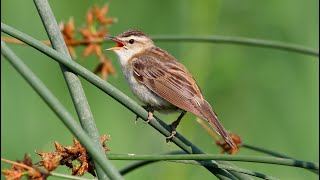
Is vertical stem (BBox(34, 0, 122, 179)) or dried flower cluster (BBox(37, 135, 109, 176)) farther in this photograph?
dried flower cluster (BBox(37, 135, 109, 176))

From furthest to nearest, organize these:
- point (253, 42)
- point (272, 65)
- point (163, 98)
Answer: point (272, 65) → point (163, 98) → point (253, 42)

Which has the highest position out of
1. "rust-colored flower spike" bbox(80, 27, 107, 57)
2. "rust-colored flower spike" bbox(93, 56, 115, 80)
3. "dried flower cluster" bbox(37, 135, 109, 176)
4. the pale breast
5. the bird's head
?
the bird's head

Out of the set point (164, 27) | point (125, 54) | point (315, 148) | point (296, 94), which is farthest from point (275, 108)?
point (125, 54)

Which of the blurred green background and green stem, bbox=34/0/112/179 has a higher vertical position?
the blurred green background

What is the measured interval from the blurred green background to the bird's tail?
1.17 meters

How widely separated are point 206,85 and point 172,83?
5.76ft

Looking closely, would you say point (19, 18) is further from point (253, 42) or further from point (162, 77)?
point (253, 42)

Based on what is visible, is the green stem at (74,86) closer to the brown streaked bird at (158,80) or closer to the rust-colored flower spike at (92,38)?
the brown streaked bird at (158,80)

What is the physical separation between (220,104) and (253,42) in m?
2.63

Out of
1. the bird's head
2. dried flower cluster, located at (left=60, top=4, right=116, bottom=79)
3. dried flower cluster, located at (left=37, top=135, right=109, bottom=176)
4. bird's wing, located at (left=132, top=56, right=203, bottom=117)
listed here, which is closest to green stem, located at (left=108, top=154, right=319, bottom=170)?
dried flower cluster, located at (left=37, top=135, right=109, bottom=176)

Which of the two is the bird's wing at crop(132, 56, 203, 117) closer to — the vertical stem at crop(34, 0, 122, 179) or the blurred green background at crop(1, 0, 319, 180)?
the blurred green background at crop(1, 0, 319, 180)

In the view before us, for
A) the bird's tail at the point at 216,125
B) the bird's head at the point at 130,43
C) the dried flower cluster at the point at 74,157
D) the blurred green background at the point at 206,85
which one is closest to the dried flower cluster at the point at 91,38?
the bird's head at the point at 130,43

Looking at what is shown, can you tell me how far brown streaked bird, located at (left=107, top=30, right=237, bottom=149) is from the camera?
3859mm

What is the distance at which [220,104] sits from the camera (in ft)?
20.2
